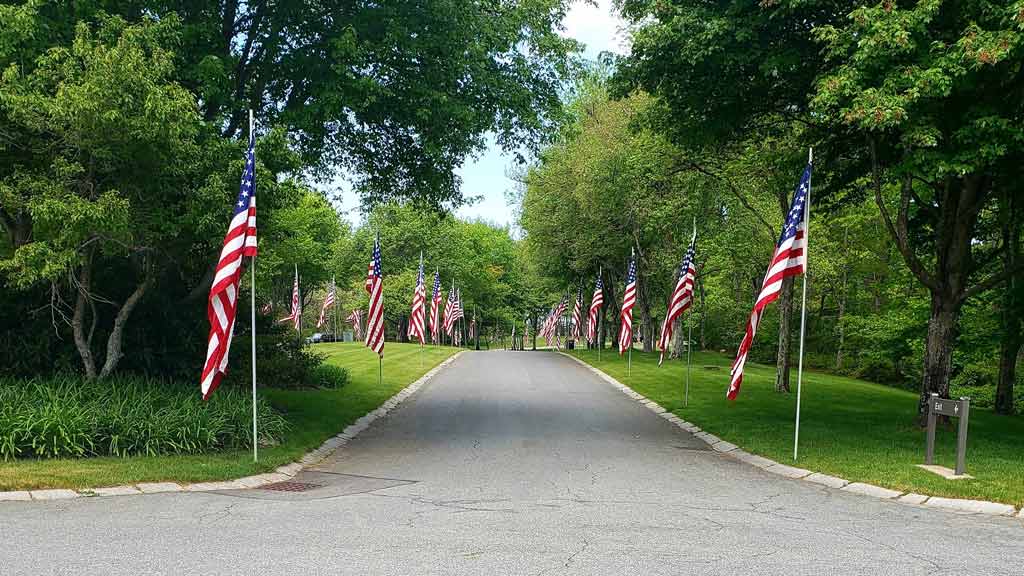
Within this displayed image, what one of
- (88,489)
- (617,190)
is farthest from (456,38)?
(617,190)

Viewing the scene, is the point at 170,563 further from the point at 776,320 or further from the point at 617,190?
the point at 776,320

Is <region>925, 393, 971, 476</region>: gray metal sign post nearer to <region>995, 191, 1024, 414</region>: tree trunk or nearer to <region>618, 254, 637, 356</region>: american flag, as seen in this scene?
<region>995, 191, 1024, 414</region>: tree trunk

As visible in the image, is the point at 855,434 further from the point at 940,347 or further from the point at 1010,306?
the point at 1010,306

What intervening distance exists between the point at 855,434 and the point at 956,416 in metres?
3.44

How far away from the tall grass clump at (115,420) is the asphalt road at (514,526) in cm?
168

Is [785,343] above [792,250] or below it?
below

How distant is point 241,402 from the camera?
12.9 m

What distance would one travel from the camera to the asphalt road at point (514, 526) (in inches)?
235

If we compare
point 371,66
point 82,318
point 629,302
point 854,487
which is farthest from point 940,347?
point 82,318

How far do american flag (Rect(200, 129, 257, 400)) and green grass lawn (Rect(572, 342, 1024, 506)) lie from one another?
832 centimetres

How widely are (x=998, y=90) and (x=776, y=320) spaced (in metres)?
28.3

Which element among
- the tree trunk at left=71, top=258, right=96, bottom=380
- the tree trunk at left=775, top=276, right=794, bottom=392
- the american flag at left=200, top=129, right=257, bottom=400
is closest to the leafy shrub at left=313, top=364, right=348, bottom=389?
the tree trunk at left=71, top=258, right=96, bottom=380

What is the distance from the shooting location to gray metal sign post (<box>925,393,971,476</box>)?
33.5ft

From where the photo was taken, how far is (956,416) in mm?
10812
